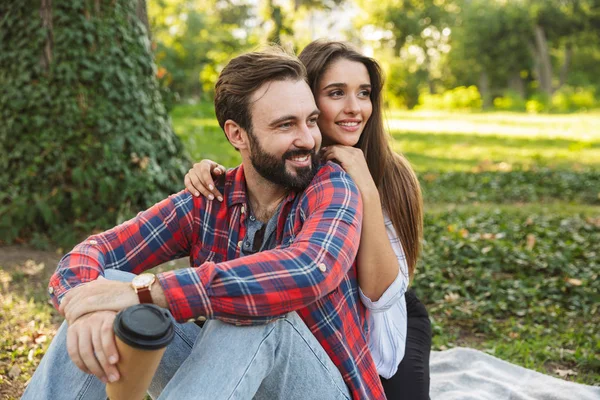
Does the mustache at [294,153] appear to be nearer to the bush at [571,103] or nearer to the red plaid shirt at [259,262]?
the red plaid shirt at [259,262]

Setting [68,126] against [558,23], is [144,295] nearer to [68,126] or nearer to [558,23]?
[68,126]

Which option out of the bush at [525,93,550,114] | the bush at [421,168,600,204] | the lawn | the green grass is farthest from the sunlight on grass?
the bush at [525,93,550,114]

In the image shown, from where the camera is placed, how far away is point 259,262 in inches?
79.9

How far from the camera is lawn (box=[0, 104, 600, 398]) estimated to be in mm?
4070

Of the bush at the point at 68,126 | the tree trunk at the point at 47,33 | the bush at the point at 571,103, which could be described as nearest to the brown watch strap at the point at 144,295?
the bush at the point at 68,126

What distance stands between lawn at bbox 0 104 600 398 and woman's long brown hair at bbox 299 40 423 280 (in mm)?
299

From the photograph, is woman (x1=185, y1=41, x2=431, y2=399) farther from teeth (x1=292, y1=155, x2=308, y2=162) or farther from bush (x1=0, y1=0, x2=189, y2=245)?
bush (x1=0, y1=0, x2=189, y2=245)

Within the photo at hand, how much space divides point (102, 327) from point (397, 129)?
655 inches

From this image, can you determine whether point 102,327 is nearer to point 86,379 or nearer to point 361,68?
point 86,379

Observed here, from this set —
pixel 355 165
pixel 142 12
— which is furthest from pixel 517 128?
pixel 355 165

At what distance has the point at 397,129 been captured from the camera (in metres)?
18.0

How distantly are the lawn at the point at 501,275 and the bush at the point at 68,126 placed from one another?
1.40ft

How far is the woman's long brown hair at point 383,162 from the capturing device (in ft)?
9.74

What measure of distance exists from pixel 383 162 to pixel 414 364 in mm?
919
